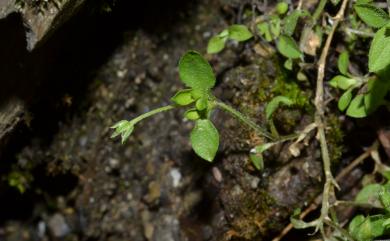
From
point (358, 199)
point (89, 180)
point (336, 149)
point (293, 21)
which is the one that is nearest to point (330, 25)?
point (293, 21)

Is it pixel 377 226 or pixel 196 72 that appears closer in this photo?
pixel 196 72

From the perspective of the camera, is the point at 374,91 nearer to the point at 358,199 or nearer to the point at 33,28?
the point at 358,199

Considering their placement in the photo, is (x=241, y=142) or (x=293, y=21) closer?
(x=293, y=21)

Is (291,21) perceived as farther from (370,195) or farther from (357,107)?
(370,195)

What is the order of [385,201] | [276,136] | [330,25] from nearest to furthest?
[385,201]
[276,136]
[330,25]

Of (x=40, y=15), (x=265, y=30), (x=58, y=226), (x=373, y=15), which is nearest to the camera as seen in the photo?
(x=373, y=15)

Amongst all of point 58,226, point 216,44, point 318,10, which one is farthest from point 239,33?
point 58,226

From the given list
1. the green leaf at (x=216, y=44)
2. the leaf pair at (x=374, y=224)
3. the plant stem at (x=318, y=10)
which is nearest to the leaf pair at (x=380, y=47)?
the plant stem at (x=318, y=10)

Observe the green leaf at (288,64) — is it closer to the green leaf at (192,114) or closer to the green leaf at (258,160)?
the green leaf at (258,160)

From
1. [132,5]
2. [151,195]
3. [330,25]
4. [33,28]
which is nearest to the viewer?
[33,28]
